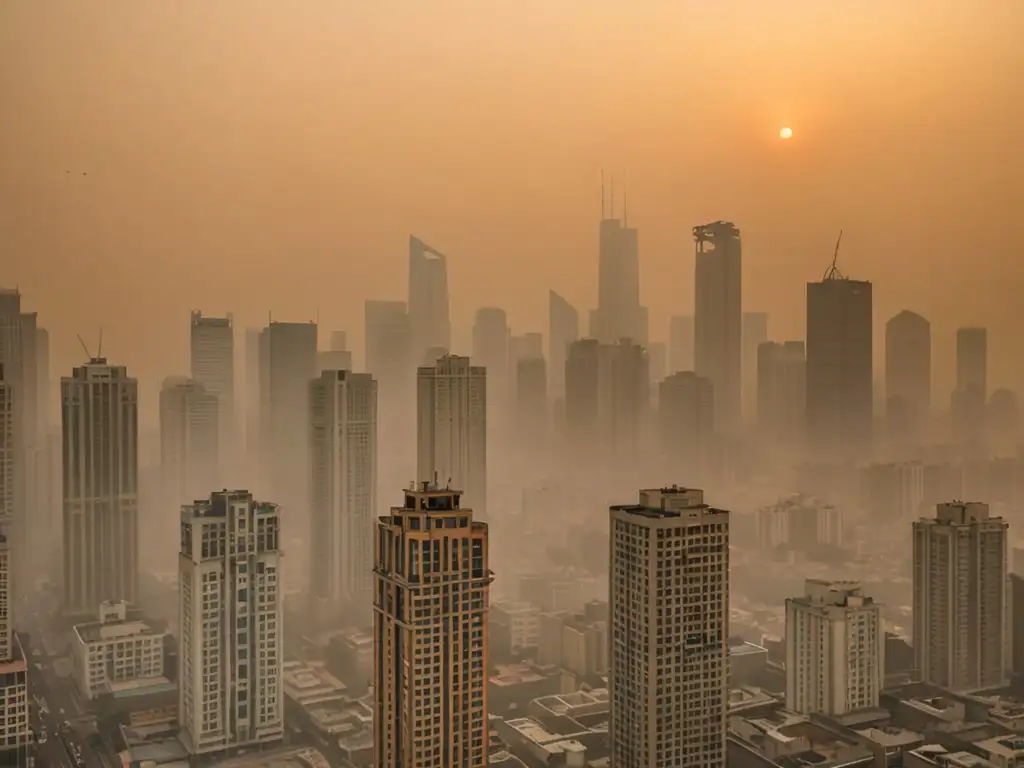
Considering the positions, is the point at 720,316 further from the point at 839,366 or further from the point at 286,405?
the point at 286,405

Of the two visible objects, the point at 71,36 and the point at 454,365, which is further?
the point at 454,365

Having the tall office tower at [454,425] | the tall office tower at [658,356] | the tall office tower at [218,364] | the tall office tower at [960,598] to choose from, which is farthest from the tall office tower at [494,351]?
the tall office tower at [960,598]

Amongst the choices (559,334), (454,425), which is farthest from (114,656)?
(559,334)

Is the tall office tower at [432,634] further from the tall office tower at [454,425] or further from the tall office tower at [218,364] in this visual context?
the tall office tower at [218,364]

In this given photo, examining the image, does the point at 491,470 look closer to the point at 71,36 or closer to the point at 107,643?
the point at 107,643

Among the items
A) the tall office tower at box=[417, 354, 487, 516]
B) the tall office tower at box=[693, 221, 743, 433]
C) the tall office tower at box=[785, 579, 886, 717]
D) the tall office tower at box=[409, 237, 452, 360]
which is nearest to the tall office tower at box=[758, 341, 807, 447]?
the tall office tower at box=[693, 221, 743, 433]

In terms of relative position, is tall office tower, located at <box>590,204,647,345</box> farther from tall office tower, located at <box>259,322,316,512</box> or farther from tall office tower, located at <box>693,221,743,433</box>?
tall office tower, located at <box>259,322,316,512</box>

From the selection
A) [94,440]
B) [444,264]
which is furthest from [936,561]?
[94,440]
